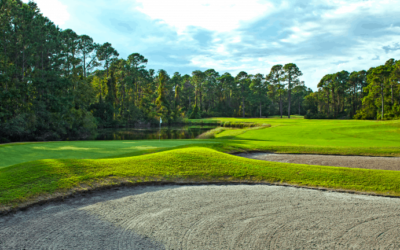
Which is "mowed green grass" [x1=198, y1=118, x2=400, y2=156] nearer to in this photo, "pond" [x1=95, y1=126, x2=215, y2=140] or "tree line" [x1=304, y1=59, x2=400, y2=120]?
"pond" [x1=95, y1=126, x2=215, y2=140]

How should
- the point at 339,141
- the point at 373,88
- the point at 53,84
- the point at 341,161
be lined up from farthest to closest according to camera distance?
the point at 373,88, the point at 53,84, the point at 339,141, the point at 341,161

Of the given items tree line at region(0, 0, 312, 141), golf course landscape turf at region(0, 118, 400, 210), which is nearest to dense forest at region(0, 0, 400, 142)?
tree line at region(0, 0, 312, 141)

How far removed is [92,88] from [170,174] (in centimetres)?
3516

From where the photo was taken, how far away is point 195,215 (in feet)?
15.4

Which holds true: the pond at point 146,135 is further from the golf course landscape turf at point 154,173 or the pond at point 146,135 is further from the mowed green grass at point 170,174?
the mowed green grass at point 170,174

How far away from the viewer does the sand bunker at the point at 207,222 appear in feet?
12.3

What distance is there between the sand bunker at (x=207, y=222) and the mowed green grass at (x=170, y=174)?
0.70 metres

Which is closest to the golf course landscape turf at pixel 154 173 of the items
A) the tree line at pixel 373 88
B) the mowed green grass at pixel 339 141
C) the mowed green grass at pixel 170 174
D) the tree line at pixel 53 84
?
the mowed green grass at pixel 170 174

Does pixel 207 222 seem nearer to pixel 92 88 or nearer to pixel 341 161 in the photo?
pixel 341 161

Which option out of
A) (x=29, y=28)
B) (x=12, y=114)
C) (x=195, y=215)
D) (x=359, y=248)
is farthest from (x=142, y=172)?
(x=29, y=28)

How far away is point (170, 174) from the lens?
23.9 feet

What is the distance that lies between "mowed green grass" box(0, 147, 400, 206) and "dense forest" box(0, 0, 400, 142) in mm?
21783

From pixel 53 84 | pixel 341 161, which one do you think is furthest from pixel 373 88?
pixel 53 84

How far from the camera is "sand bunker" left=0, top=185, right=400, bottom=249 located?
3.74m
